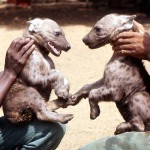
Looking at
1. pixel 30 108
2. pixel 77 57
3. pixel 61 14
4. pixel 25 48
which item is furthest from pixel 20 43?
pixel 61 14

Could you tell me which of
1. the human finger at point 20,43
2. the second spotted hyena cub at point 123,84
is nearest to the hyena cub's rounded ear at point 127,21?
the second spotted hyena cub at point 123,84

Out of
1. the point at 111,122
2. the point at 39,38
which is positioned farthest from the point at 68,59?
the point at 39,38

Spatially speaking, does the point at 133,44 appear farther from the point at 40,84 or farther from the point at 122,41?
the point at 40,84

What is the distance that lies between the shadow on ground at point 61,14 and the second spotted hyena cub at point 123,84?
8963 millimetres

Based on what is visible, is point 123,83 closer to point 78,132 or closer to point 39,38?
point 39,38

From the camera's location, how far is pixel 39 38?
12.8 ft

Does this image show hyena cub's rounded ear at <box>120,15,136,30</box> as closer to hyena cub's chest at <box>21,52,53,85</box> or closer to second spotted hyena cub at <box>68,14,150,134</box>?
second spotted hyena cub at <box>68,14,150,134</box>

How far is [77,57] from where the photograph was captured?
10.0 meters

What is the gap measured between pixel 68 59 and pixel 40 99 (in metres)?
6.09

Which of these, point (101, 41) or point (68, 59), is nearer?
point (101, 41)

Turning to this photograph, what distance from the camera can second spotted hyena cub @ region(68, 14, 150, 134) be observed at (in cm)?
373

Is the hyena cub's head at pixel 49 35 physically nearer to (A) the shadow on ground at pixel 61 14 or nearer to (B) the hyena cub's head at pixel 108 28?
(B) the hyena cub's head at pixel 108 28

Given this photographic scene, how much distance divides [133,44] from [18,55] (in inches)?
36.6

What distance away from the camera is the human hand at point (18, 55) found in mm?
3857
